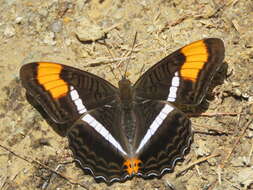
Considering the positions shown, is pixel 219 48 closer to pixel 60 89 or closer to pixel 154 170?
pixel 154 170

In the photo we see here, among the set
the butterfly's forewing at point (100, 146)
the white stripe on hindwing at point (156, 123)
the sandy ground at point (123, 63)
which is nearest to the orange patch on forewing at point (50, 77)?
the butterfly's forewing at point (100, 146)

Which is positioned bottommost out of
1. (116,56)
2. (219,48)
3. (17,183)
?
(17,183)

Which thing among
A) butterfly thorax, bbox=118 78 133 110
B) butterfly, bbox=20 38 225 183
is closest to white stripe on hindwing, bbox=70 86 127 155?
butterfly, bbox=20 38 225 183

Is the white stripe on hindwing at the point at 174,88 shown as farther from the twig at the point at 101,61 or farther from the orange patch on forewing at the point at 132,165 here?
the twig at the point at 101,61

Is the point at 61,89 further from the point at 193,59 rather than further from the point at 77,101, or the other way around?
the point at 193,59

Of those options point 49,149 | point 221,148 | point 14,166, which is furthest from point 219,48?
point 14,166
